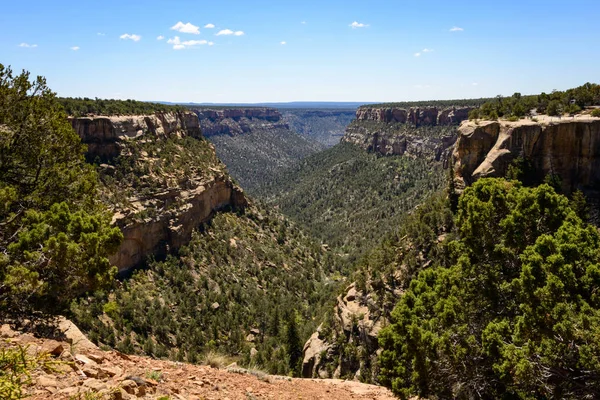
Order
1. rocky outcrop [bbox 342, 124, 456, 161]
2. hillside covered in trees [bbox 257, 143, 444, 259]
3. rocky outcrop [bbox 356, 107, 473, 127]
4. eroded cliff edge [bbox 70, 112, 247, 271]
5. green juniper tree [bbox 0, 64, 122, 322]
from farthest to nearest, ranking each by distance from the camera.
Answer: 1. rocky outcrop [bbox 356, 107, 473, 127]
2. rocky outcrop [bbox 342, 124, 456, 161]
3. hillside covered in trees [bbox 257, 143, 444, 259]
4. eroded cliff edge [bbox 70, 112, 247, 271]
5. green juniper tree [bbox 0, 64, 122, 322]

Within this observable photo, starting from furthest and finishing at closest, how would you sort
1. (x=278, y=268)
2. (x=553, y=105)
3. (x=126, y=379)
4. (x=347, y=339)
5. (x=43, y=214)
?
(x=278, y=268) < (x=553, y=105) < (x=347, y=339) < (x=43, y=214) < (x=126, y=379)

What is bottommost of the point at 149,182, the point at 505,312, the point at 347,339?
the point at 347,339

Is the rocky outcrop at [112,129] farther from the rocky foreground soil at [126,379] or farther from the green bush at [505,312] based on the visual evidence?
the green bush at [505,312]

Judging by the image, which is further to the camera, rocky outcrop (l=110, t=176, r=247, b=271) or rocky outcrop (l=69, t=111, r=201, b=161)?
rocky outcrop (l=69, t=111, r=201, b=161)

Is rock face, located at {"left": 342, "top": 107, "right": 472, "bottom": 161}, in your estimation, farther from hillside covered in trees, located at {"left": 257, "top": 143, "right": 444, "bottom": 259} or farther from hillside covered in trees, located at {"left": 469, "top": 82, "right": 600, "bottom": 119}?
hillside covered in trees, located at {"left": 469, "top": 82, "right": 600, "bottom": 119}

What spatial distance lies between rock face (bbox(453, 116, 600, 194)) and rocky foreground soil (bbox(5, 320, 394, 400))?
966 inches

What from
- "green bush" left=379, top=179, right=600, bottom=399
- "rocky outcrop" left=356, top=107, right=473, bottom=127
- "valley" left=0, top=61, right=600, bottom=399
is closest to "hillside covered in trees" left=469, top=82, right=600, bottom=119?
"valley" left=0, top=61, right=600, bottom=399

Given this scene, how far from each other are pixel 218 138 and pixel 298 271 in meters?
142

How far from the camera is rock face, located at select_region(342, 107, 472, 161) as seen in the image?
117312 millimetres

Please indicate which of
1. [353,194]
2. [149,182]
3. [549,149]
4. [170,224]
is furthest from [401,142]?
[549,149]

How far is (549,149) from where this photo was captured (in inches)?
1228

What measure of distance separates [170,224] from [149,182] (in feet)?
20.5

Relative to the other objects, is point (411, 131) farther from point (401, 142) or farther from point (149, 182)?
point (149, 182)

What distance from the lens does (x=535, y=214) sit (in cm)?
1825
